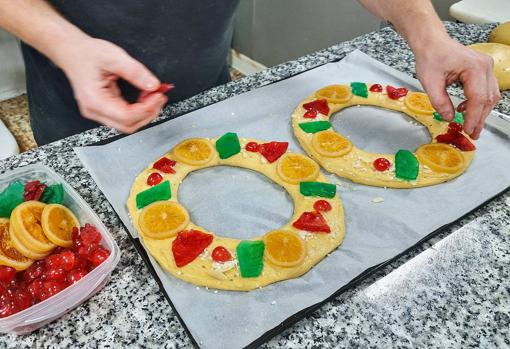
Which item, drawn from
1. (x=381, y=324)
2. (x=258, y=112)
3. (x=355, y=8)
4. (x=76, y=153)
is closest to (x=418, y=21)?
(x=258, y=112)

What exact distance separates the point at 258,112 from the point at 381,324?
0.67 metres

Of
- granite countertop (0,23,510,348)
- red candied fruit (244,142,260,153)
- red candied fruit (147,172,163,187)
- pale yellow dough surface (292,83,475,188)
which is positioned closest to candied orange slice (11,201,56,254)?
granite countertop (0,23,510,348)

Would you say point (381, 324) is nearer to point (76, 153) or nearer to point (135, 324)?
point (135, 324)

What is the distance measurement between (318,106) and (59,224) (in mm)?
727

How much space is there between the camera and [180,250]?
0.85 metres

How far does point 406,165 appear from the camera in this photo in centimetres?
106

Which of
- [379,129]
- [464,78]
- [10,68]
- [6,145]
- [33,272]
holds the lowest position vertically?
[10,68]

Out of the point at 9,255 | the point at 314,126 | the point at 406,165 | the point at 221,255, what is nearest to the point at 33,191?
the point at 9,255

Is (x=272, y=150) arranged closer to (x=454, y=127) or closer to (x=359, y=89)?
(x=359, y=89)

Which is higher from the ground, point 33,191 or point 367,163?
point 33,191

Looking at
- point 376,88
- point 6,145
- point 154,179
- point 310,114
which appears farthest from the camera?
point 6,145

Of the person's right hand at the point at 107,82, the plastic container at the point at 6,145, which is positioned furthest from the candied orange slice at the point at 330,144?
the plastic container at the point at 6,145

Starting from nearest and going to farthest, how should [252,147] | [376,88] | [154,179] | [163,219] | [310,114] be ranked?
[163,219] < [154,179] < [252,147] < [310,114] < [376,88]

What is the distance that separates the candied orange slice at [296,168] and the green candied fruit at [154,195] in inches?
10.1
